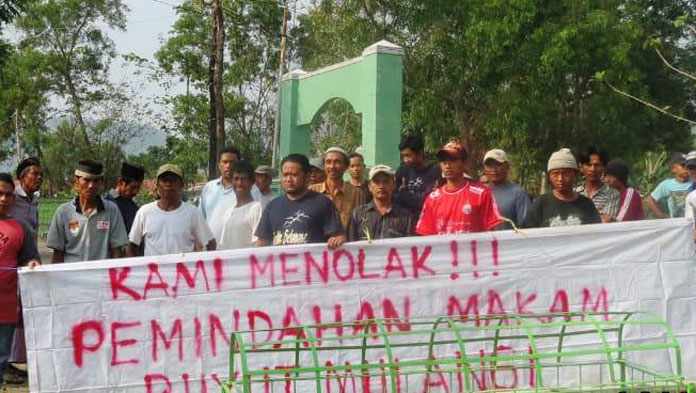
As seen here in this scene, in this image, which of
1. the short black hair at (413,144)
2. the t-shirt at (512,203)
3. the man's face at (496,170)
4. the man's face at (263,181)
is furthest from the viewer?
the man's face at (263,181)

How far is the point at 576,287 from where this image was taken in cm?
539

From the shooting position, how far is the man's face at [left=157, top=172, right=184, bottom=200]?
18.9 ft

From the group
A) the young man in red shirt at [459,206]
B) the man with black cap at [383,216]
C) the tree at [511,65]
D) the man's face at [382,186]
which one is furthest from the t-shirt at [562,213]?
the tree at [511,65]

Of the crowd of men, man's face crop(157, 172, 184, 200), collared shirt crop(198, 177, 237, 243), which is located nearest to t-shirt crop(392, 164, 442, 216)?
the crowd of men

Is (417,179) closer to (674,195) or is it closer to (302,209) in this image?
(302,209)

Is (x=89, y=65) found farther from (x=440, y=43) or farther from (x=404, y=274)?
(x=404, y=274)

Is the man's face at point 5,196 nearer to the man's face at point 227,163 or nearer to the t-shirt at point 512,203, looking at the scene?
the man's face at point 227,163

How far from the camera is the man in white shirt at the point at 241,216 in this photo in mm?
6383

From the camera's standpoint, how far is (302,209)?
5445mm

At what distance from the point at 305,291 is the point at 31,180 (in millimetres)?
2594

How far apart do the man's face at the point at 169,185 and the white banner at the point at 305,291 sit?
0.83 m

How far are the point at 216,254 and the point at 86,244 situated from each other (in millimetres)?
1180

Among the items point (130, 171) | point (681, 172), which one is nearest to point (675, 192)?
point (681, 172)

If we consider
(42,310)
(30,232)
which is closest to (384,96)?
(30,232)
